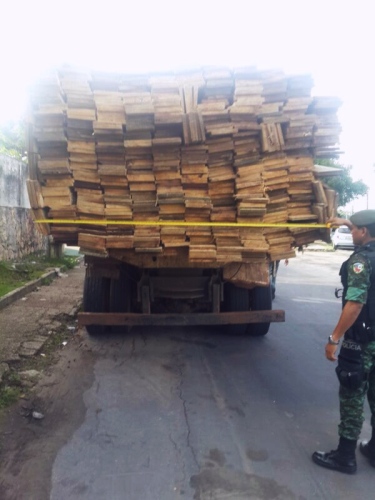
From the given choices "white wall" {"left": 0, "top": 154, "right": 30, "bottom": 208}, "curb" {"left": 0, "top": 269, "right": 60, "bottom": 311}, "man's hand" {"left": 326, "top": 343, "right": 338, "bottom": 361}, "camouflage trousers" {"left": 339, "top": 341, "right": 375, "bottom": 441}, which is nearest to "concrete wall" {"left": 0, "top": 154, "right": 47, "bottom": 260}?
"white wall" {"left": 0, "top": 154, "right": 30, "bottom": 208}

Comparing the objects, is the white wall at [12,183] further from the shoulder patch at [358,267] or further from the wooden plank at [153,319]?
the shoulder patch at [358,267]

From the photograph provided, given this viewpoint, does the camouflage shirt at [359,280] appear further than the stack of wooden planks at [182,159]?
No

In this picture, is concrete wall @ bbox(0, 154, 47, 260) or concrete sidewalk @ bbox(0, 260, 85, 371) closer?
concrete sidewalk @ bbox(0, 260, 85, 371)

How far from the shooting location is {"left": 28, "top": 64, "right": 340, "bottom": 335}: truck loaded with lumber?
4.39m

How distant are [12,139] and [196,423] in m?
17.4

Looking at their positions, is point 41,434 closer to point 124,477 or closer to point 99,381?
point 124,477

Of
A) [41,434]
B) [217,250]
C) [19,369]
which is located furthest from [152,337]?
[41,434]

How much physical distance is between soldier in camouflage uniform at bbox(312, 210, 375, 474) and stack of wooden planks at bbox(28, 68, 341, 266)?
3.73 ft

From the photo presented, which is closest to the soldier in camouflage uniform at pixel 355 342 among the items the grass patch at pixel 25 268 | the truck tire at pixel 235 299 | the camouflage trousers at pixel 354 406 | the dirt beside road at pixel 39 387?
the camouflage trousers at pixel 354 406

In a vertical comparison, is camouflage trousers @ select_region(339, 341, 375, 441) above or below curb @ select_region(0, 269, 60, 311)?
above

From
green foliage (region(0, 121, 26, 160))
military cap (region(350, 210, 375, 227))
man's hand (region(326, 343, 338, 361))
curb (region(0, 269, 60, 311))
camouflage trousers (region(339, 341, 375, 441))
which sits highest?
green foliage (region(0, 121, 26, 160))

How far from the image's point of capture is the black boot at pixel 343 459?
11.2ft

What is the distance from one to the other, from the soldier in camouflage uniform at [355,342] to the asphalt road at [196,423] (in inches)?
6.4

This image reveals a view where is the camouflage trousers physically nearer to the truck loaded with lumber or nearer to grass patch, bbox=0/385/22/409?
the truck loaded with lumber
